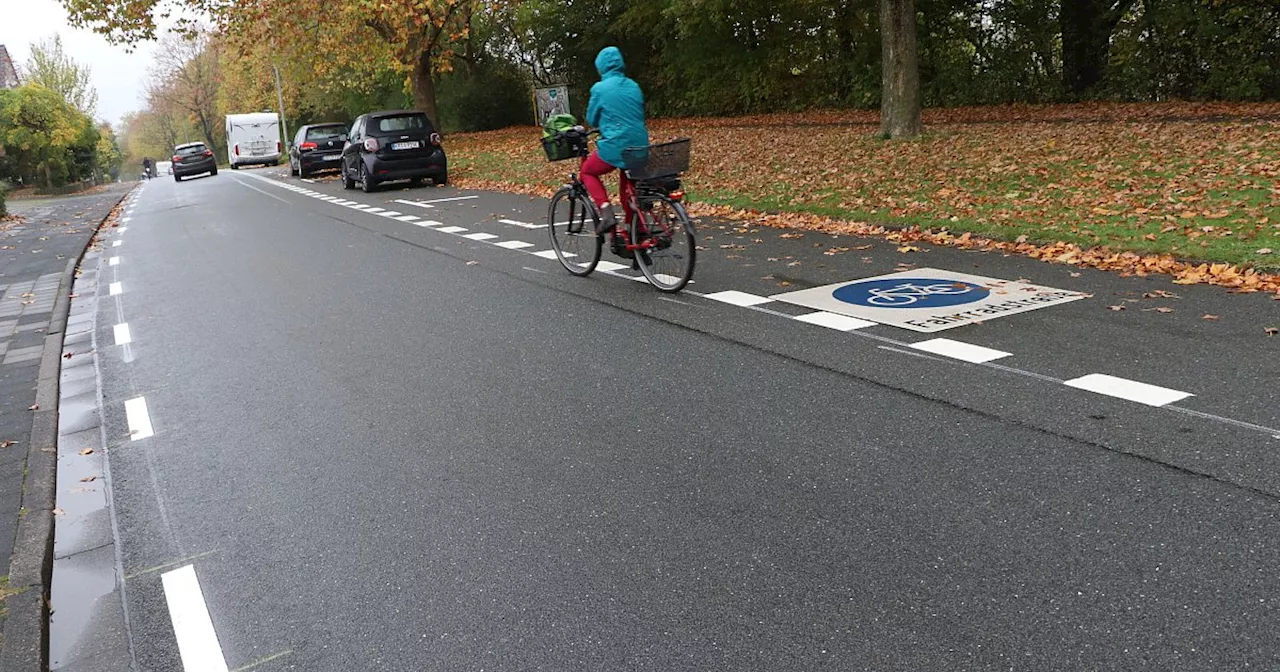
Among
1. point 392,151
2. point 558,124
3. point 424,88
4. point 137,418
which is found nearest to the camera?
point 137,418

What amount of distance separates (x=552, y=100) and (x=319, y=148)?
934 centimetres

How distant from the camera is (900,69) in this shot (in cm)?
1966

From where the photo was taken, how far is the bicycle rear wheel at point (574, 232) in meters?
9.35

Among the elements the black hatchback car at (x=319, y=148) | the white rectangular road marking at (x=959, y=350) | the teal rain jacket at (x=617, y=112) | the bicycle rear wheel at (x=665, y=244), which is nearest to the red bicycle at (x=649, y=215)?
the bicycle rear wheel at (x=665, y=244)

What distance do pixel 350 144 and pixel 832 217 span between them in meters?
15.6

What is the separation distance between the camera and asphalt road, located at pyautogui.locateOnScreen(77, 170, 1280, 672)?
3148mm

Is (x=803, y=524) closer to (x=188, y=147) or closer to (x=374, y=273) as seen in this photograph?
(x=374, y=273)

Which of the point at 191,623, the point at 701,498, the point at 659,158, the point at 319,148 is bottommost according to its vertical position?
the point at 191,623

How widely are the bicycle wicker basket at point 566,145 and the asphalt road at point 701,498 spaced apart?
6.16ft

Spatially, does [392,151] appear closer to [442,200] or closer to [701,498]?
[442,200]

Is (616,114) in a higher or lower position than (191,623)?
higher

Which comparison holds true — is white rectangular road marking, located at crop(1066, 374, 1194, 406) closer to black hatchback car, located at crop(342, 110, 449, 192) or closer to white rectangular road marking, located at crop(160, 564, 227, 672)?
white rectangular road marking, located at crop(160, 564, 227, 672)

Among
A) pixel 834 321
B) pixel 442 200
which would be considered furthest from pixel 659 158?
pixel 442 200

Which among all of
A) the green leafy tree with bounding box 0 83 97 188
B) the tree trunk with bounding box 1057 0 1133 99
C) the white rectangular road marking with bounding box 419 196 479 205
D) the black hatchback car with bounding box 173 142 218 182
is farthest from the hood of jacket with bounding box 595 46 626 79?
the green leafy tree with bounding box 0 83 97 188
